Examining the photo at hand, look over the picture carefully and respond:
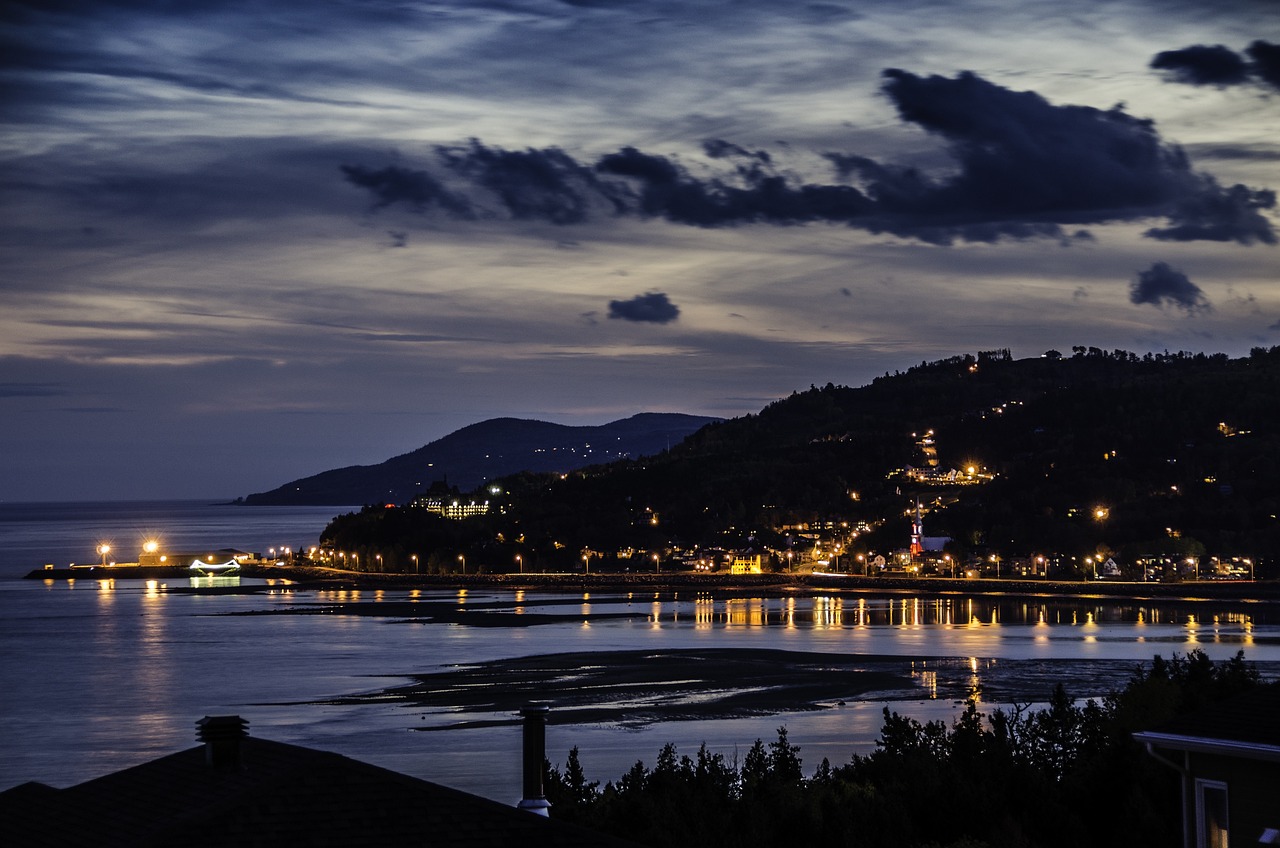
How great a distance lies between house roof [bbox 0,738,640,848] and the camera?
12578 mm

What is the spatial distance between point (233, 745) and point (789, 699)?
4638 centimetres

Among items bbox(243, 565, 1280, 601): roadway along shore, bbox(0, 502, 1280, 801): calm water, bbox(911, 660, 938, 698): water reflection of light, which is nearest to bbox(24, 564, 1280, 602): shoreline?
bbox(243, 565, 1280, 601): roadway along shore

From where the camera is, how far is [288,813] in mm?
12719

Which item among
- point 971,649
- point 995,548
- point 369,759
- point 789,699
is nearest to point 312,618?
point 971,649

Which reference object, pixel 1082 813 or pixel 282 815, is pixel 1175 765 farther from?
pixel 1082 813

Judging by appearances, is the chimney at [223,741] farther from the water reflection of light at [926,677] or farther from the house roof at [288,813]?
the water reflection of light at [926,677]

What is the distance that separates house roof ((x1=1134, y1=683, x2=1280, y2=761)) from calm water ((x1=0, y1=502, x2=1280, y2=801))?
949 inches

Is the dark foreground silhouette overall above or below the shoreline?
above

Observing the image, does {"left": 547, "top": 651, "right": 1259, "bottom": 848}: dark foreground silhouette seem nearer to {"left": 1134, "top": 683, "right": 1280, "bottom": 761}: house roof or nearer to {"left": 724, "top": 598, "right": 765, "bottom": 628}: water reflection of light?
{"left": 1134, "top": 683, "right": 1280, "bottom": 761}: house roof

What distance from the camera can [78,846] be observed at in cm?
1341

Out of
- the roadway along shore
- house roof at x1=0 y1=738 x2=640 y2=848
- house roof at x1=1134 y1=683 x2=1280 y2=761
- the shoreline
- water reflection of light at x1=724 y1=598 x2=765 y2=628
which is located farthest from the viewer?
the shoreline

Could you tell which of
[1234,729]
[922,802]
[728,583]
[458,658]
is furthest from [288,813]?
[728,583]

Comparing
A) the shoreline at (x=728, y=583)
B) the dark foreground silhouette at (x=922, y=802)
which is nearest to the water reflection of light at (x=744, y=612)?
the shoreline at (x=728, y=583)

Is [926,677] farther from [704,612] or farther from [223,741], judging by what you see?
[704,612]
